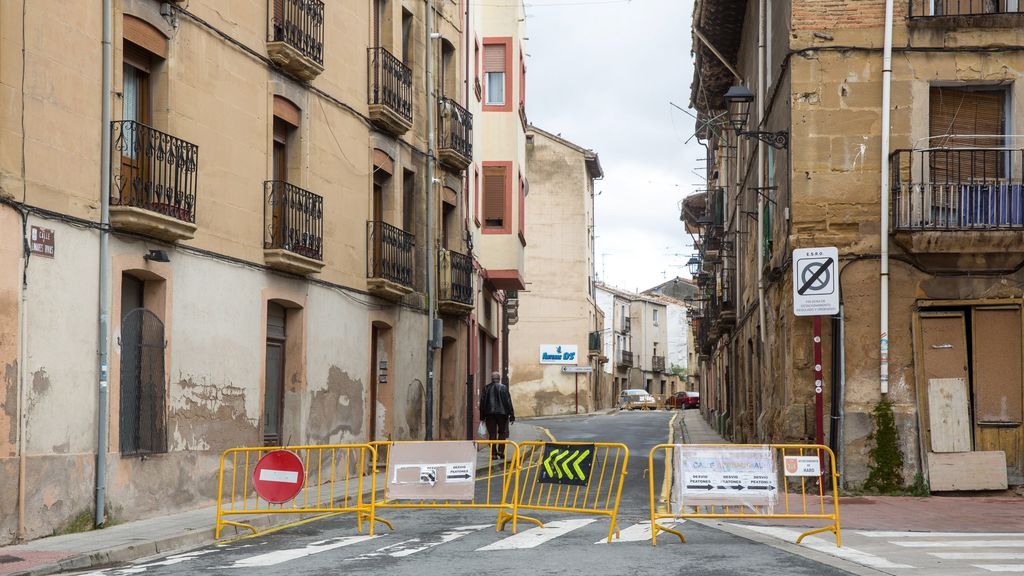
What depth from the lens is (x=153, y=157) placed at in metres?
14.9

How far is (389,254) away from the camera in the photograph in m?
23.4

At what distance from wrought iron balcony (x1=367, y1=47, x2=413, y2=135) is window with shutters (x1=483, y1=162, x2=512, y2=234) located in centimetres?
960

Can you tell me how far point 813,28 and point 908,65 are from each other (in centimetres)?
138

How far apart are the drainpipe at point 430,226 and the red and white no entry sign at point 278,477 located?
36.8 feet

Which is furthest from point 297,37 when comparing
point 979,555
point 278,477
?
point 979,555

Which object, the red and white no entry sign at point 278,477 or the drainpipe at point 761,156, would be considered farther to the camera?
the drainpipe at point 761,156

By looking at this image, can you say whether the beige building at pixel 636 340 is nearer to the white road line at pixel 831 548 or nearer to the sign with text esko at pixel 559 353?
the sign with text esko at pixel 559 353

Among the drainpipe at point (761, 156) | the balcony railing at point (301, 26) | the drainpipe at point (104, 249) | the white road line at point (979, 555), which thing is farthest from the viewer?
the drainpipe at point (761, 156)

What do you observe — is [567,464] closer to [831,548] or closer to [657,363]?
[831,548]

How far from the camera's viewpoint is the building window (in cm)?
1473

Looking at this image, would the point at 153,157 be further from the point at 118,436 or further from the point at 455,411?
the point at 455,411

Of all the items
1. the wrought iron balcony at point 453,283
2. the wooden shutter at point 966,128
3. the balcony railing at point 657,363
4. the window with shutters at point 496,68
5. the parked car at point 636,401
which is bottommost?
the parked car at point 636,401

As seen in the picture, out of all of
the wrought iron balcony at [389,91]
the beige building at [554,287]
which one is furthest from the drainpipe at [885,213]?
the beige building at [554,287]

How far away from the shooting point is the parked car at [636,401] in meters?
80.0
